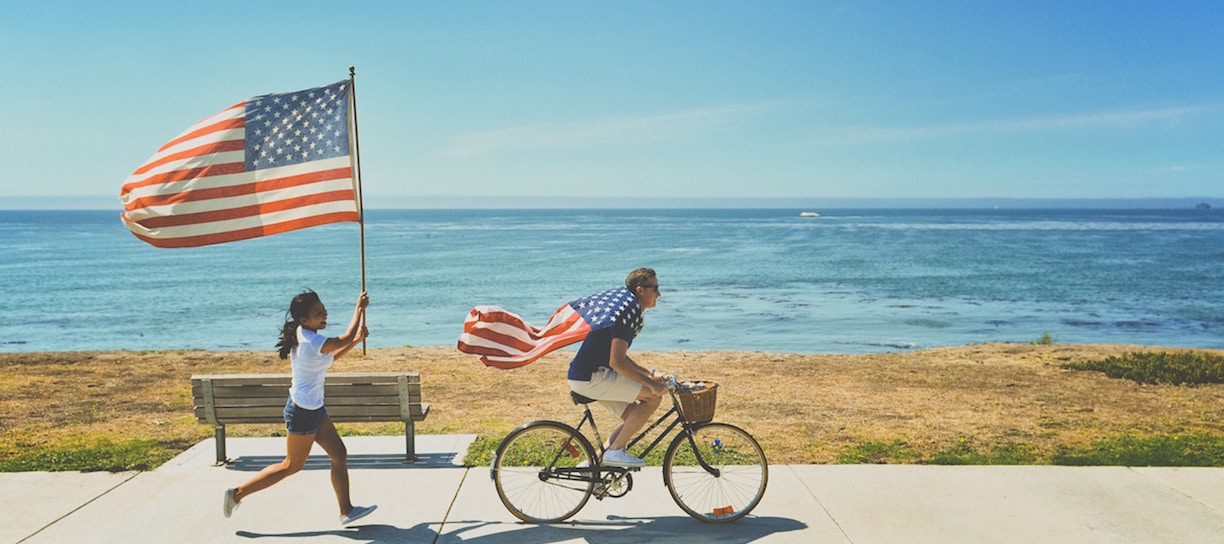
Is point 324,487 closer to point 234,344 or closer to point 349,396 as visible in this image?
point 349,396

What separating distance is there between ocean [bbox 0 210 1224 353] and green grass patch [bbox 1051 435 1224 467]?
46.9 ft

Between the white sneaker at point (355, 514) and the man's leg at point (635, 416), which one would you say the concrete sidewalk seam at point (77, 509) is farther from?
the man's leg at point (635, 416)

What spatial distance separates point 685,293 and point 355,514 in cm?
3661

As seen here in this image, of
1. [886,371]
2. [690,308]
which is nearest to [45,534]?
[886,371]

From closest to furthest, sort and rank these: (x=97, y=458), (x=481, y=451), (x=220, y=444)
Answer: (x=220, y=444) < (x=97, y=458) < (x=481, y=451)

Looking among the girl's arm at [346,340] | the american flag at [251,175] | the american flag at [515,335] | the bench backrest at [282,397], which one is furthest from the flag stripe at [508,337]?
the american flag at [251,175]

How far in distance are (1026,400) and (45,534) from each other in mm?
10928

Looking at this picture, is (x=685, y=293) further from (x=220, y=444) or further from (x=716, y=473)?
(x=716, y=473)

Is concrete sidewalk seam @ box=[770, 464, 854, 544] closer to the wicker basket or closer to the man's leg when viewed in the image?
the wicker basket

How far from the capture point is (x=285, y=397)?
723cm

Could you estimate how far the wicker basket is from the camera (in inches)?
218

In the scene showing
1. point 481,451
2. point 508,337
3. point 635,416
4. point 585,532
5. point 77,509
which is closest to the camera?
point 585,532

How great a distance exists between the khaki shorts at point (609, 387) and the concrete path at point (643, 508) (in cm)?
86

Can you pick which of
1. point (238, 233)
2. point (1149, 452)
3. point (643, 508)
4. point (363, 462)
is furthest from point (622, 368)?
point (1149, 452)
